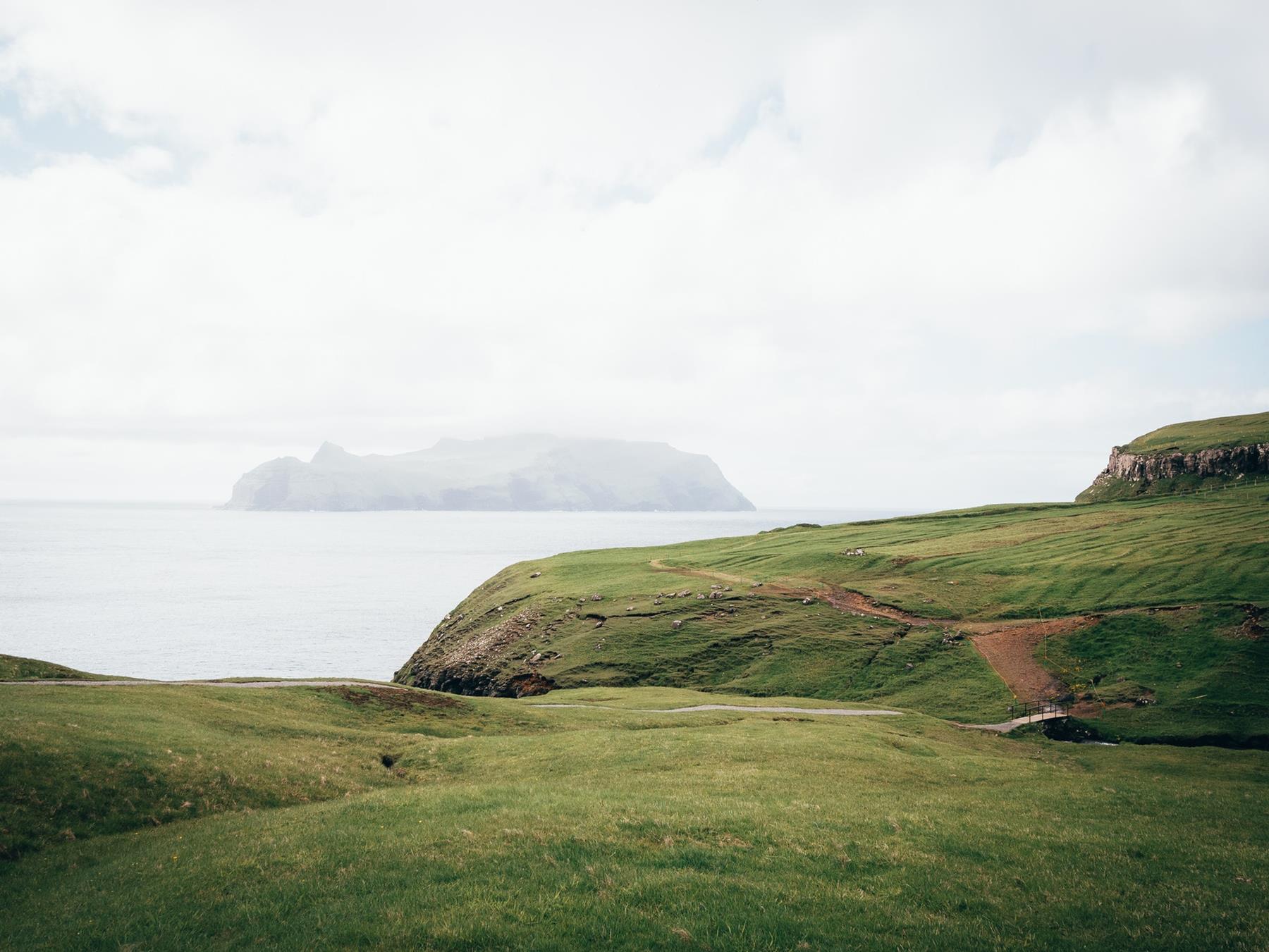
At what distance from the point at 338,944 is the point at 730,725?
35.3 meters

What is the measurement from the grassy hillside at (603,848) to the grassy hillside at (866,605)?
1254 inches

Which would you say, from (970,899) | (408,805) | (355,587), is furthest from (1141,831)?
(355,587)

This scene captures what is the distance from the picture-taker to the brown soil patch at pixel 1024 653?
6019 centimetres

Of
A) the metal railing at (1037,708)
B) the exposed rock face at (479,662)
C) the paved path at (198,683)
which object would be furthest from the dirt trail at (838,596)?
the paved path at (198,683)

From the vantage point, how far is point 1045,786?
100.0ft

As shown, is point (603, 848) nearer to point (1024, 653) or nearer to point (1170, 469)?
point (1024, 653)

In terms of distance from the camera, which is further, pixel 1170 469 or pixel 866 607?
pixel 1170 469

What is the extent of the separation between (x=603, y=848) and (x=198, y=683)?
41.0 metres

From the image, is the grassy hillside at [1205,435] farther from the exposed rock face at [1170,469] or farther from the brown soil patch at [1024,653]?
the brown soil patch at [1024,653]

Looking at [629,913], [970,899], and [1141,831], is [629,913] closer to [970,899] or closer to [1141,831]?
[970,899]

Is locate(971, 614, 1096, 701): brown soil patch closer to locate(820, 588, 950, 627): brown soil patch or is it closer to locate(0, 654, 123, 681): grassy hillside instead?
locate(820, 588, 950, 627): brown soil patch

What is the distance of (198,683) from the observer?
46.6 metres

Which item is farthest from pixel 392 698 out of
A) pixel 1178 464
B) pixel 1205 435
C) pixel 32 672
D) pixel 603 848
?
pixel 1205 435

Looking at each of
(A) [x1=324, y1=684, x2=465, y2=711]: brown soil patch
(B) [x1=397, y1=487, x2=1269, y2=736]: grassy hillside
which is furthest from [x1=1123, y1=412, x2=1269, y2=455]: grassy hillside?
(A) [x1=324, y1=684, x2=465, y2=711]: brown soil patch
